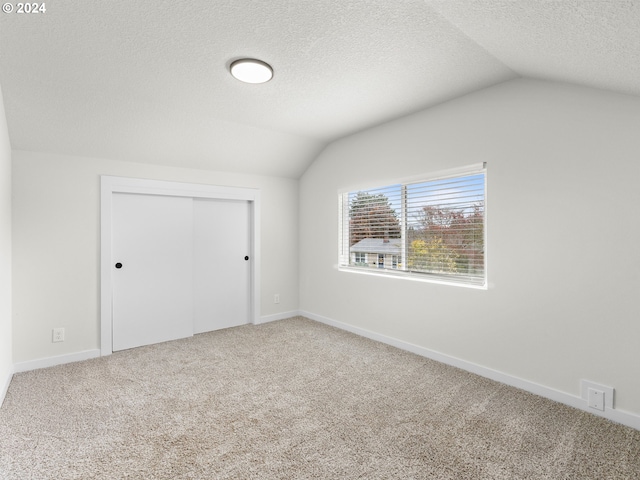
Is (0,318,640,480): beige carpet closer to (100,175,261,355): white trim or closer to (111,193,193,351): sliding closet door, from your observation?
(100,175,261,355): white trim

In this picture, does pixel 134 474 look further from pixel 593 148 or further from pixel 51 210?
pixel 593 148

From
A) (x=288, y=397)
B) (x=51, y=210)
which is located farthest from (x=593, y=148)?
(x=51, y=210)

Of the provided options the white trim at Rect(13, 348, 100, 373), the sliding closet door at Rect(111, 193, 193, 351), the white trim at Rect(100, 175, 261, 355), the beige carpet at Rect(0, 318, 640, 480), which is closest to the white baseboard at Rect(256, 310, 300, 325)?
the sliding closet door at Rect(111, 193, 193, 351)

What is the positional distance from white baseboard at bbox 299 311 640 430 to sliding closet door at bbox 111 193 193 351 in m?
2.15

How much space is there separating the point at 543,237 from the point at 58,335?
4.28 m

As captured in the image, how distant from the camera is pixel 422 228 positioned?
3244mm

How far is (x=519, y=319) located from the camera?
8.11ft

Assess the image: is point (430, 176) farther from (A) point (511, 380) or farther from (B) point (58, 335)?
(B) point (58, 335)

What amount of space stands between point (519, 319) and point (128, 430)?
2803mm

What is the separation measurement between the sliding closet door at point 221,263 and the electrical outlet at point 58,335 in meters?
1.29

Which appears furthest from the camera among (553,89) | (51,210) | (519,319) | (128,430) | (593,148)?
(51,210)

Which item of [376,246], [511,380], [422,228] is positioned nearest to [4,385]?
[376,246]

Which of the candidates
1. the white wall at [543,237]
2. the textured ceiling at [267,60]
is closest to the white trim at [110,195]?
the textured ceiling at [267,60]

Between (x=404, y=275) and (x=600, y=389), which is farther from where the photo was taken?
(x=404, y=275)
